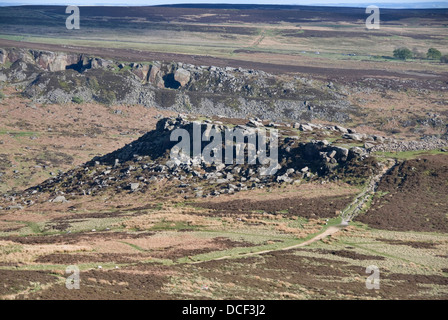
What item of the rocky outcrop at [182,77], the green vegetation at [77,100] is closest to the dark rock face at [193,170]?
the green vegetation at [77,100]

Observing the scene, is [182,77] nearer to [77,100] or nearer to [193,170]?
[77,100]

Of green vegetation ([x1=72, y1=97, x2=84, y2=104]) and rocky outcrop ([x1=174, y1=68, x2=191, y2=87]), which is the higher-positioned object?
rocky outcrop ([x1=174, y1=68, x2=191, y2=87])

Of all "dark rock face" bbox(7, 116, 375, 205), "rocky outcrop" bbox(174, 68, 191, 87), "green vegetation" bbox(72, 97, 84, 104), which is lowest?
"dark rock face" bbox(7, 116, 375, 205)

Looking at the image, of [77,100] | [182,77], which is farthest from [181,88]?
[77,100]

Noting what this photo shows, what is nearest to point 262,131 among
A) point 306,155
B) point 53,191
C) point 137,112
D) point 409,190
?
point 306,155

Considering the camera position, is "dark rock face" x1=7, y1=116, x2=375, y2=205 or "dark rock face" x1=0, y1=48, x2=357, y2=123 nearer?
"dark rock face" x1=7, y1=116, x2=375, y2=205

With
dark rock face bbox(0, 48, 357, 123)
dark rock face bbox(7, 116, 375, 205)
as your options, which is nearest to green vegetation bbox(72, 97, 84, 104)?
dark rock face bbox(0, 48, 357, 123)

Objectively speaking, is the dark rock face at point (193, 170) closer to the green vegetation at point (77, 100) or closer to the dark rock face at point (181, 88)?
the dark rock face at point (181, 88)

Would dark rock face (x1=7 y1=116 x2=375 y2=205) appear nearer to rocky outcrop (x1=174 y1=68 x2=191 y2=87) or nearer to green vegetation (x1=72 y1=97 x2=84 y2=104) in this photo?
green vegetation (x1=72 y1=97 x2=84 y2=104)

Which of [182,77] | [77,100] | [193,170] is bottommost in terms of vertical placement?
[193,170]

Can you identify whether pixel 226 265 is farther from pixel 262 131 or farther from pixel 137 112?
pixel 137 112

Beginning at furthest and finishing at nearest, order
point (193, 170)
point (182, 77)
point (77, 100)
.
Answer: point (182, 77)
point (77, 100)
point (193, 170)
